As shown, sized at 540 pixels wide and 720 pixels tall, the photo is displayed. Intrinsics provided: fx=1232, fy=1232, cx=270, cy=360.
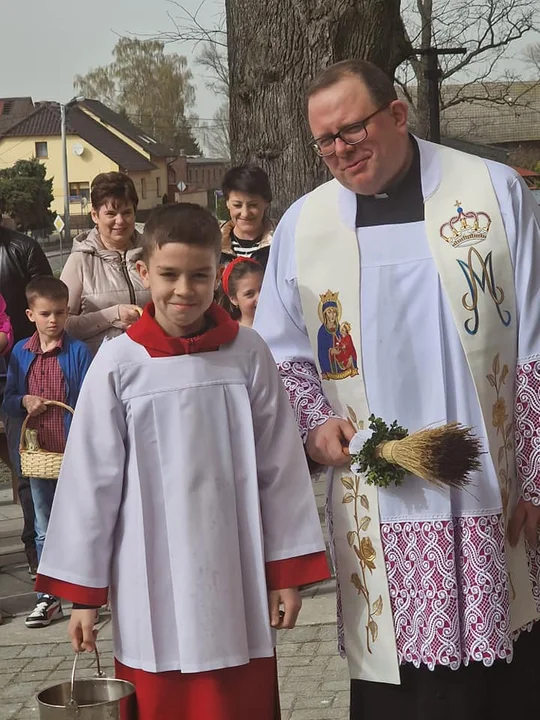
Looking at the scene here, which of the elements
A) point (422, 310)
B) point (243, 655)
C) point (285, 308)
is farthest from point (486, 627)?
point (285, 308)

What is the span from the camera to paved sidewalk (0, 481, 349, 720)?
473 centimetres

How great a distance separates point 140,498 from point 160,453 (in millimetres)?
128

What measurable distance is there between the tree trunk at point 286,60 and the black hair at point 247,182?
1192 mm

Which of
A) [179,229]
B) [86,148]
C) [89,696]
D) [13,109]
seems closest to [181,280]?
[179,229]

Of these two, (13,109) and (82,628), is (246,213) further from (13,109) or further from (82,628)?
(13,109)

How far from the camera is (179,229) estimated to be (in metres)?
3.26

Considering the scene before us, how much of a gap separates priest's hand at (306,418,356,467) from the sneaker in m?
2.89

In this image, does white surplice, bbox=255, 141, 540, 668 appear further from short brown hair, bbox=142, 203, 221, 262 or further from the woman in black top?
the woman in black top

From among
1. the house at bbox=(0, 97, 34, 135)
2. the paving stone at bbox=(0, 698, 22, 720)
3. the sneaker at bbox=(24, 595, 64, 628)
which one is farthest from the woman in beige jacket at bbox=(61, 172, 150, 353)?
the house at bbox=(0, 97, 34, 135)

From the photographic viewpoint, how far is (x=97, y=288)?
6.14m

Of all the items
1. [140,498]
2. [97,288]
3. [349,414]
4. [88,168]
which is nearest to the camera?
[140,498]

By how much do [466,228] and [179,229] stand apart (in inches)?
31.0

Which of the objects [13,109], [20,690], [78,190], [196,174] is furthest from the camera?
→ [196,174]

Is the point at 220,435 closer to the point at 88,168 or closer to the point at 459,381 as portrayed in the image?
the point at 459,381
